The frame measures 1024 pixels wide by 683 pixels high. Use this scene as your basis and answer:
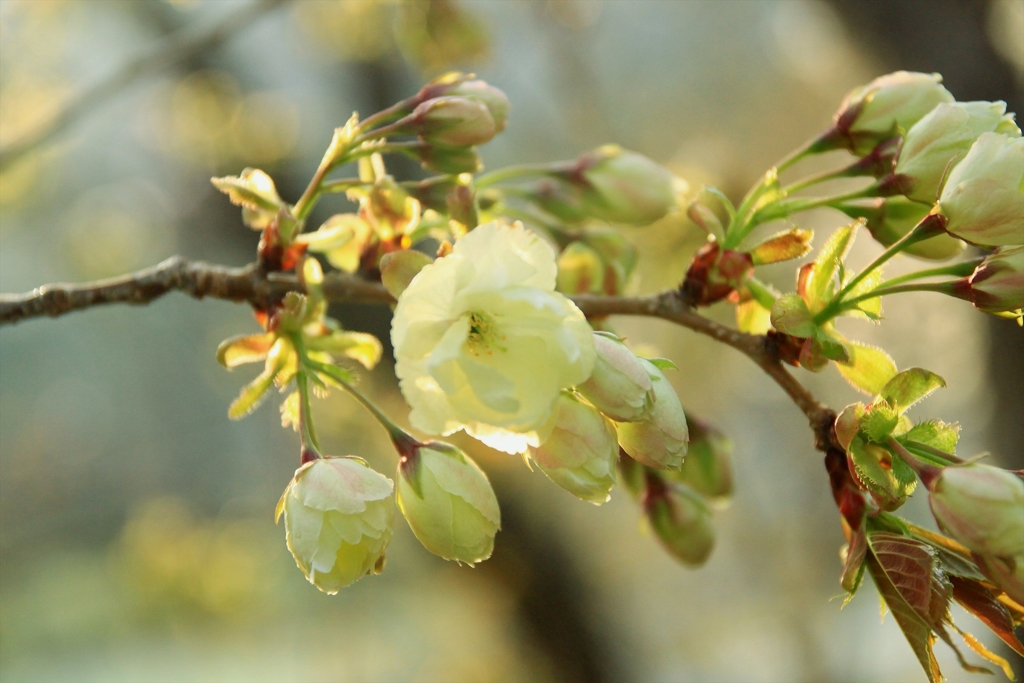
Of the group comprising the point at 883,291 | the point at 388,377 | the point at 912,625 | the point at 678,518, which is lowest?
the point at 388,377

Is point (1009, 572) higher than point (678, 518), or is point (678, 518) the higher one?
point (1009, 572)

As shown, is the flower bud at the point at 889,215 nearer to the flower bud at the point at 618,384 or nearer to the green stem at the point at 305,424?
the flower bud at the point at 618,384

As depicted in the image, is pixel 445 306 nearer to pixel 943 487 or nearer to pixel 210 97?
pixel 943 487

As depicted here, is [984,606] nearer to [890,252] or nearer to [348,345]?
[890,252]

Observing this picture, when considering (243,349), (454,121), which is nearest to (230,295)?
(243,349)

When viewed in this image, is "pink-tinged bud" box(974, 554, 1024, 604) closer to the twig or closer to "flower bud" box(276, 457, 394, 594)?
"flower bud" box(276, 457, 394, 594)

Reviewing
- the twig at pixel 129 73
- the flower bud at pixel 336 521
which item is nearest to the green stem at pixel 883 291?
the flower bud at pixel 336 521

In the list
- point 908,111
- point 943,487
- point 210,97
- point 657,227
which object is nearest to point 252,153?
point 210,97

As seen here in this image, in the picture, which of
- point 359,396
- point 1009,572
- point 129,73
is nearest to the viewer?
point 1009,572
